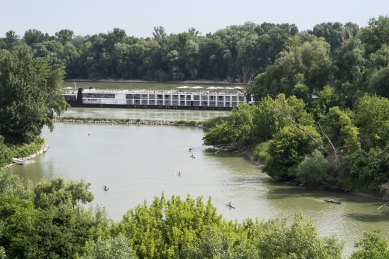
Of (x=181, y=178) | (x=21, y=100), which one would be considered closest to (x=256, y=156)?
(x=181, y=178)

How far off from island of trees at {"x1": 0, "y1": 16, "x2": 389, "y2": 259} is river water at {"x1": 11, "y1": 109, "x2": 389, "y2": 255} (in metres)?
1.87

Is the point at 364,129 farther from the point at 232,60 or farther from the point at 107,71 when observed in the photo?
the point at 107,71

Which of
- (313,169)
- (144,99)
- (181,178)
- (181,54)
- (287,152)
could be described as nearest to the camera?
(313,169)

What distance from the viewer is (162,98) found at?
99.6 m

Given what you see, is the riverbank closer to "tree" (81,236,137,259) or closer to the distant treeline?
"tree" (81,236,137,259)

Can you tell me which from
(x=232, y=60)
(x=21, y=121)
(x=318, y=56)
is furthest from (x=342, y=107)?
(x=232, y=60)

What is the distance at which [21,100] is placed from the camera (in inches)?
2239

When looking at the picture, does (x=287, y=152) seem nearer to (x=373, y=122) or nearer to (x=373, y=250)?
(x=373, y=122)

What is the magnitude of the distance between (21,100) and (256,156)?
20194 millimetres

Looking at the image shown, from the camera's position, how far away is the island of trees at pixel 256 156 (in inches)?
795

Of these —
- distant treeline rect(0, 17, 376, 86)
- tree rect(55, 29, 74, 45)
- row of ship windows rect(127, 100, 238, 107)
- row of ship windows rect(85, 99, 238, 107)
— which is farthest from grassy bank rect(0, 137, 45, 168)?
tree rect(55, 29, 74, 45)

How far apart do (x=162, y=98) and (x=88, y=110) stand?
11.1 m

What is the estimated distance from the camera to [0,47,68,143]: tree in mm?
56312

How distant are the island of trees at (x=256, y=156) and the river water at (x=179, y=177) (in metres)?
1.87
